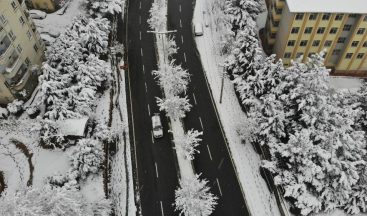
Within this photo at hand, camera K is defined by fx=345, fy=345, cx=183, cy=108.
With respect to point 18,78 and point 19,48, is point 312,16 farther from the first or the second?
point 18,78

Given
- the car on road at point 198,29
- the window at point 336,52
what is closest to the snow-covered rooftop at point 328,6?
the window at point 336,52

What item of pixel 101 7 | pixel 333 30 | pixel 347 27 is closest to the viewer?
pixel 347 27

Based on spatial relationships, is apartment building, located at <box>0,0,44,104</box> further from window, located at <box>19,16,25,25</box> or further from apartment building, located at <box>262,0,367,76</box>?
apartment building, located at <box>262,0,367,76</box>

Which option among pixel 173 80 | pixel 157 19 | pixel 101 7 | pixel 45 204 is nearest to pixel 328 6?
pixel 173 80

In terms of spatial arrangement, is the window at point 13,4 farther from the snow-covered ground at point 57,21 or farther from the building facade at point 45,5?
the building facade at point 45,5

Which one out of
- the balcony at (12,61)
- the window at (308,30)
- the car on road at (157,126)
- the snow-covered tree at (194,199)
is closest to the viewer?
the snow-covered tree at (194,199)

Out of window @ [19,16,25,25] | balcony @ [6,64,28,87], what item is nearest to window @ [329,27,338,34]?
window @ [19,16,25,25]

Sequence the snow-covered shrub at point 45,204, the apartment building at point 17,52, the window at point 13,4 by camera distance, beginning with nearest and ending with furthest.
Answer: the snow-covered shrub at point 45,204
the apartment building at point 17,52
the window at point 13,4
